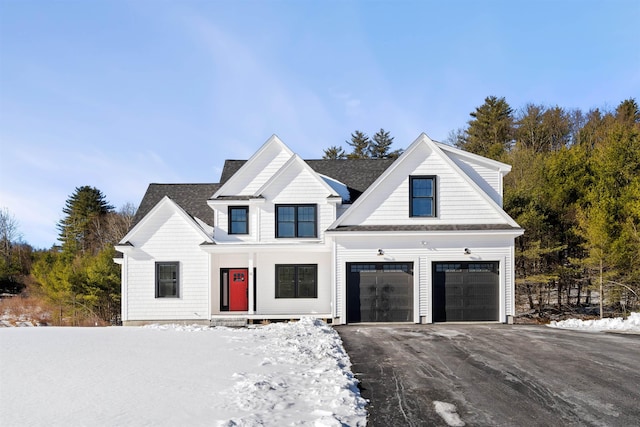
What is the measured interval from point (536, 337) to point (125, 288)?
49.4 ft

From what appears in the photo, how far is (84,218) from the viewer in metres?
51.7

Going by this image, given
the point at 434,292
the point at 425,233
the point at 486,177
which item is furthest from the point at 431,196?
the point at 434,292

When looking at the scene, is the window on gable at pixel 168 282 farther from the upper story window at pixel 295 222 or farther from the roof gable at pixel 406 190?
the roof gable at pixel 406 190

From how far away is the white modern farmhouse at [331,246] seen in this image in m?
15.5

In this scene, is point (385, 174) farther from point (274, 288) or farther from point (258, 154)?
point (274, 288)

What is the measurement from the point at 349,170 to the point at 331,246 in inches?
215

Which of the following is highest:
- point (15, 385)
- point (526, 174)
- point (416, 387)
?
point (526, 174)

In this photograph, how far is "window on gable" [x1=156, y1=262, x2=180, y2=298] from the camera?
57.0ft

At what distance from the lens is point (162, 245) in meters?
17.4

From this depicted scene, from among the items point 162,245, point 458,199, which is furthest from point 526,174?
point 162,245

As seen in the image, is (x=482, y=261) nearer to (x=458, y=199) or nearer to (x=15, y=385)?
(x=458, y=199)

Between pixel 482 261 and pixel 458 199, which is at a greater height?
pixel 458 199

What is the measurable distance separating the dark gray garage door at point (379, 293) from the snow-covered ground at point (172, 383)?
512 centimetres

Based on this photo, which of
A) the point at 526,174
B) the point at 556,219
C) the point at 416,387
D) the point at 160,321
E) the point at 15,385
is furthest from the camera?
the point at 526,174
